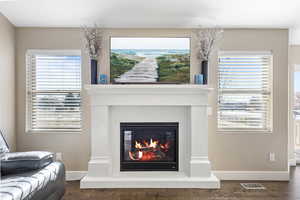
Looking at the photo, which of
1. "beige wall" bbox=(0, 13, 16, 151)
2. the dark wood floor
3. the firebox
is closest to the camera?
the dark wood floor

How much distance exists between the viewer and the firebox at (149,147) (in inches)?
145

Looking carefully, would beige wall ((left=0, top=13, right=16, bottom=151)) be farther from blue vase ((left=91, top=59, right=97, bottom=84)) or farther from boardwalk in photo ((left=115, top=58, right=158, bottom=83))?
boardwalk in photo ((left=115, top=58, right=158, bottom=83))

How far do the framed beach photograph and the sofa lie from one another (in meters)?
1.59

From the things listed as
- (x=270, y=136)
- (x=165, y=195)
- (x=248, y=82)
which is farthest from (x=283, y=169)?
(x=165, y=195)

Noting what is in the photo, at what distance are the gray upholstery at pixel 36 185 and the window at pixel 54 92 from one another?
Answer: 1115mm

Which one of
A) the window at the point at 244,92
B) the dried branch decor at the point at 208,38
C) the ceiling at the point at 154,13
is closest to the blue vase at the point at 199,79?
the dried branch decor at the point at 208,38

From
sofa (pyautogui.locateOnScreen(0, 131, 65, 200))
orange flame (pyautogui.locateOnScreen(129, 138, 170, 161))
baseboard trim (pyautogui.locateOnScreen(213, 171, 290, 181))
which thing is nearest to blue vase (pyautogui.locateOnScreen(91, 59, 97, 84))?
orange flame (pyautogui.locateOnScreen(129, 138, 170, 161))

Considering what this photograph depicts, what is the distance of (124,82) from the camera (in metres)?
3.71

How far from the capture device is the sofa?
207 centimetres

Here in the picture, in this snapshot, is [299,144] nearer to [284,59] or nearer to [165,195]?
[284,59]

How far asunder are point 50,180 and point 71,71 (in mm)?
1827

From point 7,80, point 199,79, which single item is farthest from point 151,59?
point 7,80

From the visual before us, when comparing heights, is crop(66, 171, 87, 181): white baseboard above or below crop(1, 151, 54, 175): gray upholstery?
below

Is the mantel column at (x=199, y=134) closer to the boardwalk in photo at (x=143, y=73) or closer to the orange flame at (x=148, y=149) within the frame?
the orange flame at (x=148, y=149)
